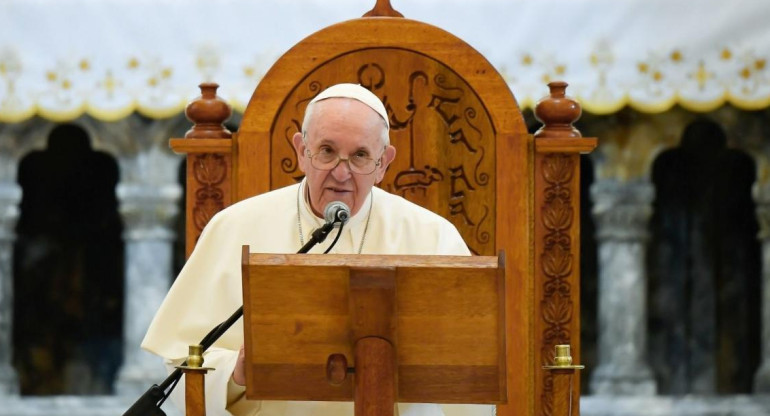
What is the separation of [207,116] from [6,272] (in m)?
2.13

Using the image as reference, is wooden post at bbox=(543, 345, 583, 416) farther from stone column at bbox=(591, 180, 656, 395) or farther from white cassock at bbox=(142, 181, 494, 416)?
stone column at bbox=(591, 180, 656, 395)

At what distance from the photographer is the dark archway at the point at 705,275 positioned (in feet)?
24.3

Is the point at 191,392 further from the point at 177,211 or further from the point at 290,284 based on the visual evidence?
the point at 177,211

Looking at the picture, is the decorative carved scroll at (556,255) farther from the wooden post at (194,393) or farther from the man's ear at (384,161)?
the wooden post at (194,393)

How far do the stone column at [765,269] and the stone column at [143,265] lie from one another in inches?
96.9

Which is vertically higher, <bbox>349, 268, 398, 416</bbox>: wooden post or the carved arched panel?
the carved arched panel

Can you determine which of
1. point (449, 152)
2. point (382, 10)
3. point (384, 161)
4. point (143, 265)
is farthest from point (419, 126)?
point (143, 265)

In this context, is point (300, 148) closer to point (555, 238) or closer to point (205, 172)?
point (205, 172)

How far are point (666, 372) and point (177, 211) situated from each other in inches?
89.8

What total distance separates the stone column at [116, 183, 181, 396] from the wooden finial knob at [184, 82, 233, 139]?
178cm

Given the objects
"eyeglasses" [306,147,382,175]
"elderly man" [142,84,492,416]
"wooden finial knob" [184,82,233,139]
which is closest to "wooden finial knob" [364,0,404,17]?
"wooden finial knob" [184,82,233,139]

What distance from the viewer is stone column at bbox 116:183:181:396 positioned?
7.08 m

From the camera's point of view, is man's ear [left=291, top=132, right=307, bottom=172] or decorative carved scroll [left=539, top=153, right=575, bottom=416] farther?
decorative carved scroll [left=539, top=153, right=575, bottom=416]

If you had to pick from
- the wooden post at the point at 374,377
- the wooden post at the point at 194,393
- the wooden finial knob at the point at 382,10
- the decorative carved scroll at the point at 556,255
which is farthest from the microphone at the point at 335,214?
the wooden finial knob at the point at 382,10
